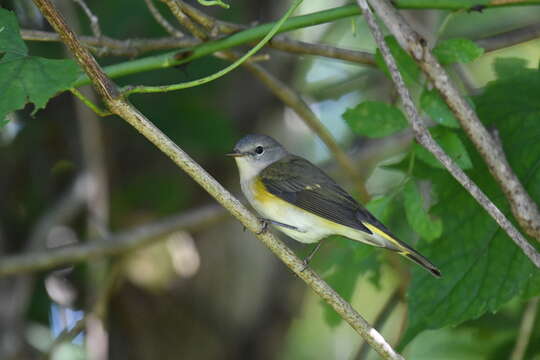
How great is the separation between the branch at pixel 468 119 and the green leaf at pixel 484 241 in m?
0.18

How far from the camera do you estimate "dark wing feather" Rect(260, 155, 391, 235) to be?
9.95 ft

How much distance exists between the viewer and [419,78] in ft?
9.11

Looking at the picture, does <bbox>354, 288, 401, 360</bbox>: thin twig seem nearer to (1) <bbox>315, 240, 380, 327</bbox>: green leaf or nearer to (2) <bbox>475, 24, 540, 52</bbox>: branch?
(1) <bbox>315, 240, 380, 327</bbox>: green leaf

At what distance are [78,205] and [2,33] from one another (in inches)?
97.6

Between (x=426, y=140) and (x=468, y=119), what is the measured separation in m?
0.30

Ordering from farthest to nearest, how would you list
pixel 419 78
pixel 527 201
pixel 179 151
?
pixel 419 78 < pixel 527 201 < pixel 179 151

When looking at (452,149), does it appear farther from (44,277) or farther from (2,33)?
(44,277)

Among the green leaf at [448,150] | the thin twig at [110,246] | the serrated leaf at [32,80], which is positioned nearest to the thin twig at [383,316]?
the thin twig at [110,246]

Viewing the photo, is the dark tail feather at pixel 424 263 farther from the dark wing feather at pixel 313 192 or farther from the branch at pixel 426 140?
the branch at pixel 426 140

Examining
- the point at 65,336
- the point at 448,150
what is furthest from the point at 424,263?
the point at 65,336

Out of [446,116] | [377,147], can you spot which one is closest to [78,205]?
[377,147]

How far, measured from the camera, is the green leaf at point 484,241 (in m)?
2.59

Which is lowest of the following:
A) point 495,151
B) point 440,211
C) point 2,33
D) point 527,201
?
point 440,211

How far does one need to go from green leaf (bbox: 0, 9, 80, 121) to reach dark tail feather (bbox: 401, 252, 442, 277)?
140cm
